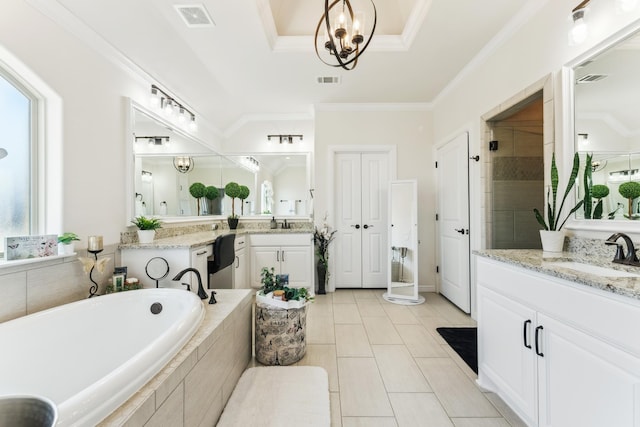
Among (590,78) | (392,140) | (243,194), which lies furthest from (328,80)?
(590,78)

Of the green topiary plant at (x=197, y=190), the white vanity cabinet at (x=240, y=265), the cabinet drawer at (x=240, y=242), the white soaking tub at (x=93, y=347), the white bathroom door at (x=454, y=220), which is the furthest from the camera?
the green topiary plant at (x=197, y=190)

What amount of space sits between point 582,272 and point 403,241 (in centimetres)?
246

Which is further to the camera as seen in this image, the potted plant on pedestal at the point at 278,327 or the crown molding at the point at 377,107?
the crown molding at the point at 377,107

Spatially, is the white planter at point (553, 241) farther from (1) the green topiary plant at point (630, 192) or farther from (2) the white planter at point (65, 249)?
(2) the white planter at point (65, 249)

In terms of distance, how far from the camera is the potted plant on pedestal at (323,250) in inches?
→ 148

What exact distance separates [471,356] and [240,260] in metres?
2.58

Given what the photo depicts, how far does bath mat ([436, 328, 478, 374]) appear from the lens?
6.84 ft

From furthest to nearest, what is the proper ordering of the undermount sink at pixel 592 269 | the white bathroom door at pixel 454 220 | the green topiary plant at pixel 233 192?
the green topiary plant at pixel 233 192 → the white bathroom door at pixel 454 220 → the undermount sink at pixel 592 269

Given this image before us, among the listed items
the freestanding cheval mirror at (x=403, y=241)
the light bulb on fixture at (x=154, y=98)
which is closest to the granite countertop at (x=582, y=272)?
the freestanding cheval mirror at (x=403, y=241)

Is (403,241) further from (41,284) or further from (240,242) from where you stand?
(41,284)

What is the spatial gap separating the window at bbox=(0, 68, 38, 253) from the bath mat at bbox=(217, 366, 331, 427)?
156 centimetres

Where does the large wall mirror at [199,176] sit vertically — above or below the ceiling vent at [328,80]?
below

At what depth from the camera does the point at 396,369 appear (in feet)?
6.47

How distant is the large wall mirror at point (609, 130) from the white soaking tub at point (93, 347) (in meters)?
2.25
